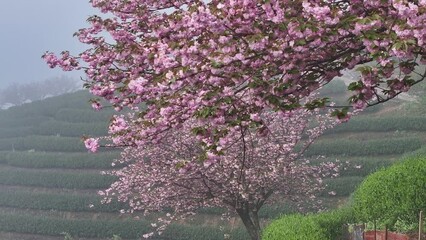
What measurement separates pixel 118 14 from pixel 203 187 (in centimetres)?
1230

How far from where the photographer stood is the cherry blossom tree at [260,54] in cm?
781

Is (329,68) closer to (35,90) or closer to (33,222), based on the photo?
(33,222)

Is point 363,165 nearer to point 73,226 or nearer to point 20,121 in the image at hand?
point 73,226

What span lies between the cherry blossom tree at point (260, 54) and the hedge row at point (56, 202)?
1370 inches

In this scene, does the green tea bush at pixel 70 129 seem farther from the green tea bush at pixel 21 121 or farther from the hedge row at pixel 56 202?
the hedge row at pixel 56 202

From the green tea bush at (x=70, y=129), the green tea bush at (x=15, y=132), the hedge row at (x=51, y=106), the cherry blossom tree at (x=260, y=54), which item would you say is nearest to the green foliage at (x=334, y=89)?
the green tea bush at (x=70, y=129)

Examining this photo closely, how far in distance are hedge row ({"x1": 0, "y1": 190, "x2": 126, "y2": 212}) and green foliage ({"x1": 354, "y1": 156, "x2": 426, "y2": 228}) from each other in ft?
99.7

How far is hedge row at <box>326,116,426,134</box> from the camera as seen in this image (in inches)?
1738

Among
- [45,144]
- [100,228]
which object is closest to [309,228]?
[100,228]

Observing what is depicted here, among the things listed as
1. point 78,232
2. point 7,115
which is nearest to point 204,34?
point 78,232

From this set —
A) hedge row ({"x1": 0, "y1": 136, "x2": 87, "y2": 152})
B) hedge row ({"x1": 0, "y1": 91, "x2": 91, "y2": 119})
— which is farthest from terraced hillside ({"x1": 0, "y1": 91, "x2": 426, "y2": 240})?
hedge row ({"x1": 0, "y1": 91, "x2": 91, "y2": 119})

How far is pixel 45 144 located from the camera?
2351 inches

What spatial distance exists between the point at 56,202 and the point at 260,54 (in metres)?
41.0

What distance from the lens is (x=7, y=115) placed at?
8556 centimetres
